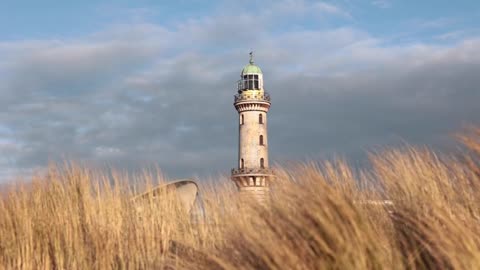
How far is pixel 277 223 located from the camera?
12.0 feet

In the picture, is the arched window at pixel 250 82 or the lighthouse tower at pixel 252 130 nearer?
the lighthouse tower at pixel 252 130

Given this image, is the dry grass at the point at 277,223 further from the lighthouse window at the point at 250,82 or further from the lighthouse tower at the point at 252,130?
the lighthouse window at the point at 250,82

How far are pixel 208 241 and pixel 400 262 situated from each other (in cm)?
243

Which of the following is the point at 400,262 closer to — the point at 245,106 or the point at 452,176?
the point at 452,176

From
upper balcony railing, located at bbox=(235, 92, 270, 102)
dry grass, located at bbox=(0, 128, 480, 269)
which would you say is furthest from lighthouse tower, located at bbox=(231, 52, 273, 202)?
dry grass, located at bbox=(0, 128, 480, 269)

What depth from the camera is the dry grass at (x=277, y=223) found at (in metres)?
3.26

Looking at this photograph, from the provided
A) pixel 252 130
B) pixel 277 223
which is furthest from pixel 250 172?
pixel 277 223

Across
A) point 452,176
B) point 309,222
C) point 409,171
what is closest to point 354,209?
→ point 309,222

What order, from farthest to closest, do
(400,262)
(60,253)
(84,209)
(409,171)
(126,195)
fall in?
1. (126,195)
2. (84,209)
3. (60,253)
4. (409,171)
5. (400,262)

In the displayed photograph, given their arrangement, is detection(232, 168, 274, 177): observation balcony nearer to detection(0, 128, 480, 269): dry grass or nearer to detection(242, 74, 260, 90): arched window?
detection(242, 74, 260, 90): arched window

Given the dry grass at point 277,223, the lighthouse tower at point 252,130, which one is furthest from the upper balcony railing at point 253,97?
the dry grass at point 277,223

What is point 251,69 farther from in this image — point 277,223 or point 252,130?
point 277,223

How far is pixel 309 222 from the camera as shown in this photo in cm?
342

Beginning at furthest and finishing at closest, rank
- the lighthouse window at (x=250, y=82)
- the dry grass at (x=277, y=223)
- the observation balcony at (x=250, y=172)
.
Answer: the lighthouse window at (x=250, y=82) < the observation balcony at (x=250, y=172) < the dry grass at (x=277, y=223)
